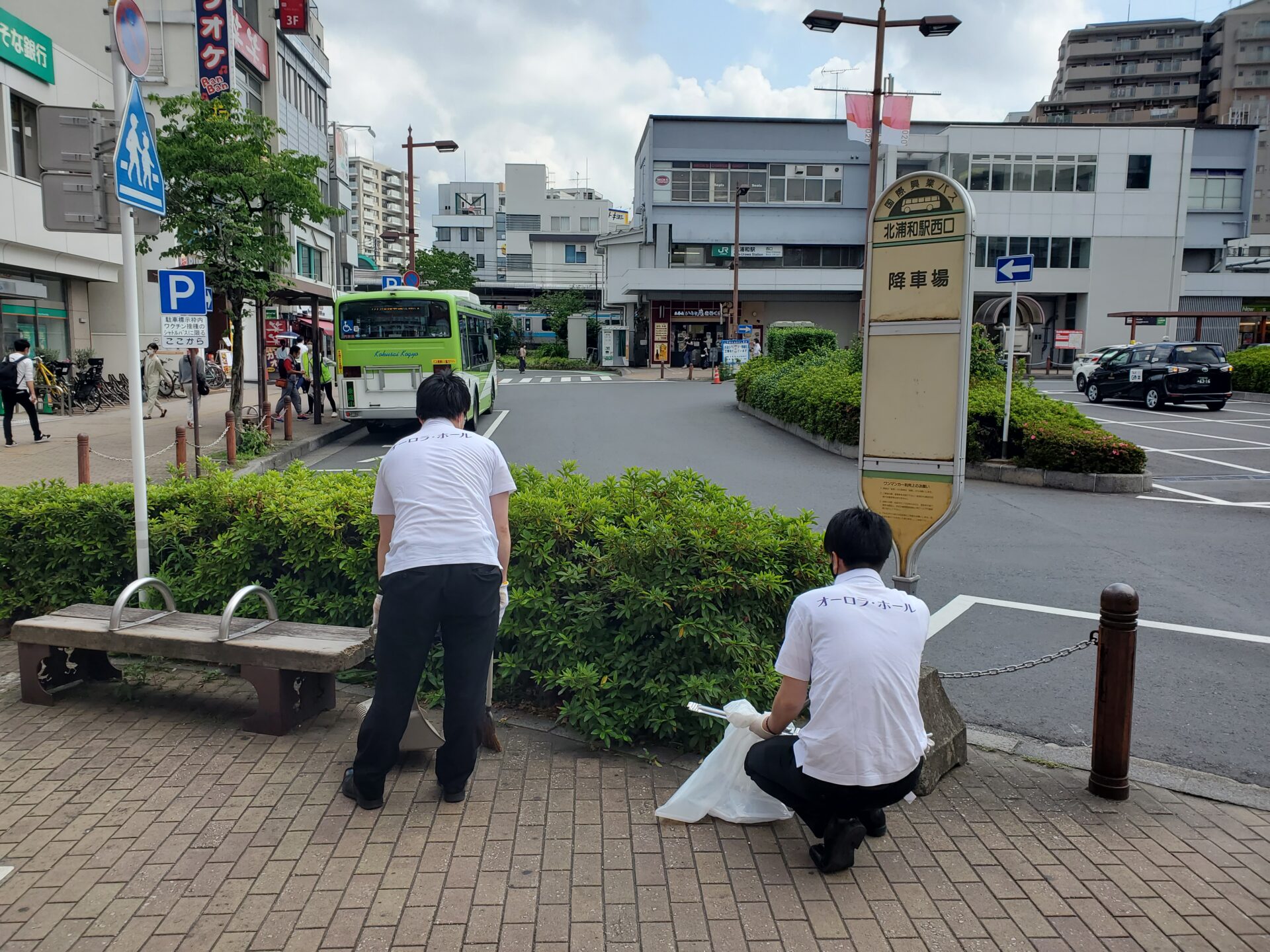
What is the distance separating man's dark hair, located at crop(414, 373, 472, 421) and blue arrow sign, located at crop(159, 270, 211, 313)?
992 cm

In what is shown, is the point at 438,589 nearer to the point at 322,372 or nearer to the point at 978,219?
the point at 322,372

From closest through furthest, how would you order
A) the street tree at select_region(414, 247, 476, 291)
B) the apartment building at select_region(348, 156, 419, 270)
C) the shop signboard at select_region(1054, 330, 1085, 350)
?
the shop signboard at select_region(1054, 330, 1085, 350) < the street tree at select_region(414, 247, 476, 291) < the apartment building at select_region(348, 156, 419, 270)

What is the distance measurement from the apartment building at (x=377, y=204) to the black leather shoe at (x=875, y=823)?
416ft

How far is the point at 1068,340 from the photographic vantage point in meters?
44.3

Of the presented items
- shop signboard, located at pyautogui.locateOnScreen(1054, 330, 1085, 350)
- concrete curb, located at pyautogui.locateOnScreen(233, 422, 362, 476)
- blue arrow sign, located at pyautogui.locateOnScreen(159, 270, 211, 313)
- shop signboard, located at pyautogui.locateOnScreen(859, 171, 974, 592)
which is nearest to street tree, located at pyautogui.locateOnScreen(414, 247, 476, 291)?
shop signboard, located at pyautogui.locateOnScreen(1054, 330, 1085, 350)

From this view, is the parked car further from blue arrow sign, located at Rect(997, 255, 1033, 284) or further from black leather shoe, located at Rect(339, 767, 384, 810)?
black leather shoe, located at Rect(339, 767, 384, 810)

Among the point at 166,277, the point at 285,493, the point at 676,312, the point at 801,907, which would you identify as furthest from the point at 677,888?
the point at 676,312

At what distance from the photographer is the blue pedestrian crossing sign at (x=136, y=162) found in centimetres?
545

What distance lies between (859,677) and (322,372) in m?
20.6

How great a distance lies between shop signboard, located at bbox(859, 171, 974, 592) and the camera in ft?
14.4

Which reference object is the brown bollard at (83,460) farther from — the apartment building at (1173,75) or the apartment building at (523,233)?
the apartment building at (1173,75)

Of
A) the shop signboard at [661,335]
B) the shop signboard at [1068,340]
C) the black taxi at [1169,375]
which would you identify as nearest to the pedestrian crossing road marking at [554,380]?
the shop signboard at [661,335]

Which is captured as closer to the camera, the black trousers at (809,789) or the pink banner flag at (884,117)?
the black trousers at (809,789)

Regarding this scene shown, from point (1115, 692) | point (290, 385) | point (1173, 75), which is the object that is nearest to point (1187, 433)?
point (1115, 692)
